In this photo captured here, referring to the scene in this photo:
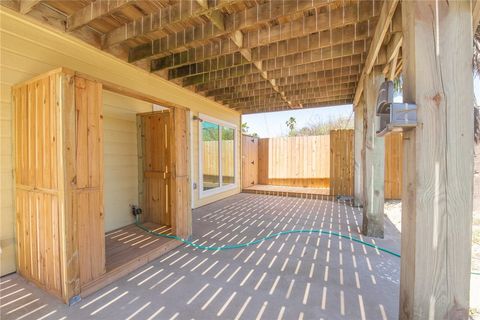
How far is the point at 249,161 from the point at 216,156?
7.41ft

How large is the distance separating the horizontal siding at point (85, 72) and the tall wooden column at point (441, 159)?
3.50m

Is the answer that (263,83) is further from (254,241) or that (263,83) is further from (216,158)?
(254,241)

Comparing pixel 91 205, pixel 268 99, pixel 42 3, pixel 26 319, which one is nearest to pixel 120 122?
pixel 42 3

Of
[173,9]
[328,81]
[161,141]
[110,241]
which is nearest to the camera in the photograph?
[173,9]

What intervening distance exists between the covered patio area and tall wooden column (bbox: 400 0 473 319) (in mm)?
698

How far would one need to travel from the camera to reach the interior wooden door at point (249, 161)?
7.77 m

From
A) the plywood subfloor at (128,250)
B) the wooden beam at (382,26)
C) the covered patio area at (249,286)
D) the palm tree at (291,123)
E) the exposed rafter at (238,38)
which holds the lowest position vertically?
the covered patio area at (249,286)

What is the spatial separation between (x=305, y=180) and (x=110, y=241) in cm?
627

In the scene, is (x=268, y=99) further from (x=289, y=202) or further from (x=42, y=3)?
(x=42, y=3)

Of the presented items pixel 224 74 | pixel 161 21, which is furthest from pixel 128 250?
pixel 224 74

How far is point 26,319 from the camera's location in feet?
5.36

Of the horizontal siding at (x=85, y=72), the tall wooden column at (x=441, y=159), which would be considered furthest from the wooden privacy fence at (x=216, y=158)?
the tall wooden column at (x=441, y=159)

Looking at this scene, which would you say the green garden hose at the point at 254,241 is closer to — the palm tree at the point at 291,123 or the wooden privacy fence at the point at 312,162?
the wooden privacy fence at the point at 312,162

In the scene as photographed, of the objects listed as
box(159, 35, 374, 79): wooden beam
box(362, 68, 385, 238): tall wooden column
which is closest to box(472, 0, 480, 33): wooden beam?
box(159, 35, 374, 79): wooden beam
